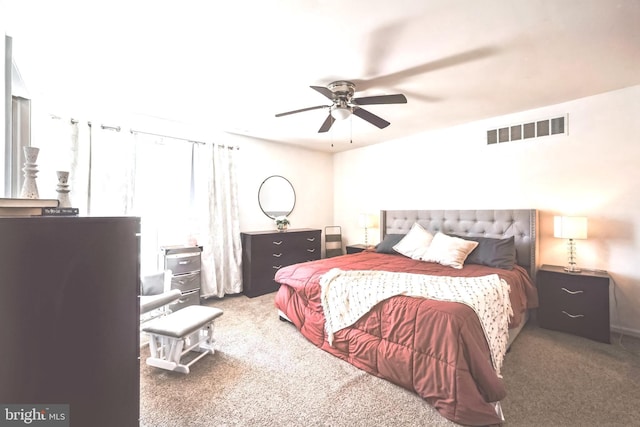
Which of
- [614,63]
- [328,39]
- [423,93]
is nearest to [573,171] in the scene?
[614,63]

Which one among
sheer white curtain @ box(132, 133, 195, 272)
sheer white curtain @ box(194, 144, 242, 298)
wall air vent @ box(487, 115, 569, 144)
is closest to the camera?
wall air vent @ box(487, 115, 569, 144)

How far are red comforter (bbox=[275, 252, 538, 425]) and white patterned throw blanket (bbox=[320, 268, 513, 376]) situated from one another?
7cm

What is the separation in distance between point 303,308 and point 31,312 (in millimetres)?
2169

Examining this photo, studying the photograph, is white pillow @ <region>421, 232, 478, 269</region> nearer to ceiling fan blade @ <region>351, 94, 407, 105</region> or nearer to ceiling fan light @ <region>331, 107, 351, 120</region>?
ceiling fan blade @ <region>351, 94, 407, 105</region>

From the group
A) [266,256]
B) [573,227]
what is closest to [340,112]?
[266,256]

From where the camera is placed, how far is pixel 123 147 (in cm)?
322

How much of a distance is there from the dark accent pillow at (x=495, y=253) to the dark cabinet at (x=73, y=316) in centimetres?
329

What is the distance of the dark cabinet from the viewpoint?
0.87 m

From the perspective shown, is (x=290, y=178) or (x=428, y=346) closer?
(x=428, y=346)

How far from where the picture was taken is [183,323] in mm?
2215

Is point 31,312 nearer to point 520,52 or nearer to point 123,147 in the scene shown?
point 123,147

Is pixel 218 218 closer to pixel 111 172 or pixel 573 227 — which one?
pixel 111 172

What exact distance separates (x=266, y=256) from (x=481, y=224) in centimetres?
309

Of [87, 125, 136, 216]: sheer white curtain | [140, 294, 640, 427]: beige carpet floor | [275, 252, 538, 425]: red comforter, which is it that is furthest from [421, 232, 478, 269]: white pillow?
[87, 125, 136, 216]: sheer white curtain
